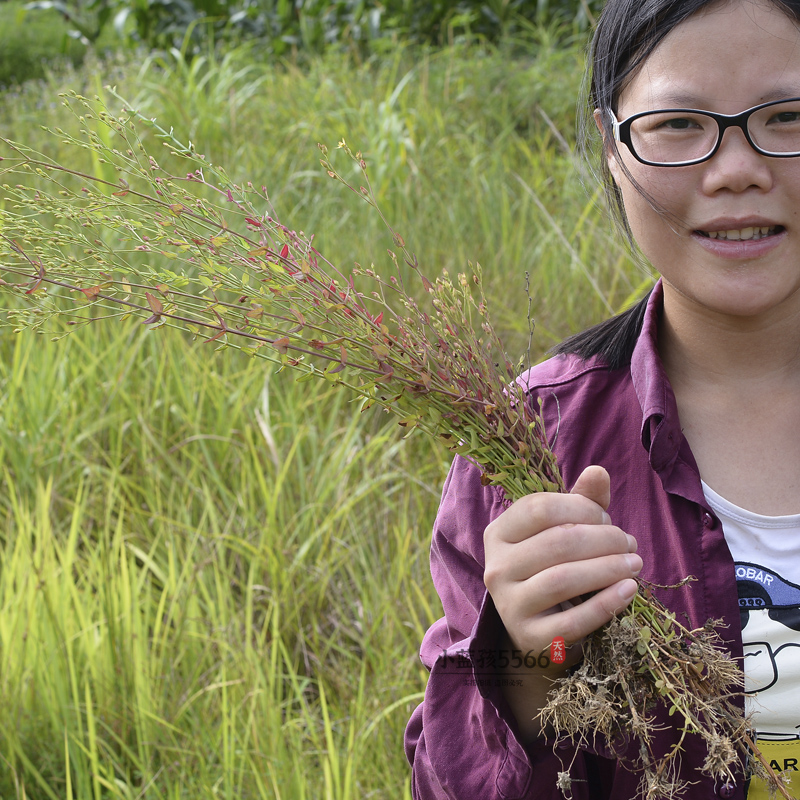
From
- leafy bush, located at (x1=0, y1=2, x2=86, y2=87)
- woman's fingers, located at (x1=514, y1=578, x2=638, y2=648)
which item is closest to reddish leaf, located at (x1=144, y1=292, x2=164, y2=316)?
woman's fingers, located at (x1=514, y1=578, x2=638, y2=648)

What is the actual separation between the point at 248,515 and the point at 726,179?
1.82 metres

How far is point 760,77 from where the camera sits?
107cm

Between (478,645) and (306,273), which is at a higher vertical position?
(306,273)

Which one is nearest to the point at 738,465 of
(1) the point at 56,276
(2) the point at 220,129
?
(1) the point at 56,276

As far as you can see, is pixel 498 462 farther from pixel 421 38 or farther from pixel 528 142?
pixel 421 38

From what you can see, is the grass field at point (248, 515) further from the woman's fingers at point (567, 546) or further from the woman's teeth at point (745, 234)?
the woman's teeth at point (745, 234)

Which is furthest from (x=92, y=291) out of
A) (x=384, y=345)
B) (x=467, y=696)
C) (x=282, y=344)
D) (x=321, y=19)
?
(x=321, y=19)

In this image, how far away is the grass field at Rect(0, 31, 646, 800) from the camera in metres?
2.00

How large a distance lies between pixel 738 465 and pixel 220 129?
12.9 ft

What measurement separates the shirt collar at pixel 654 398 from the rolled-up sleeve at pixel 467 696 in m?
0.24

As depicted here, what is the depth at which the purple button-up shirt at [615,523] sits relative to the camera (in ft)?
3.71

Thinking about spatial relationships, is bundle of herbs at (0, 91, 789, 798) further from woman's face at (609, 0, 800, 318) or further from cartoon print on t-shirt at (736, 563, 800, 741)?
woman's face at (609, 0, 800, 318)

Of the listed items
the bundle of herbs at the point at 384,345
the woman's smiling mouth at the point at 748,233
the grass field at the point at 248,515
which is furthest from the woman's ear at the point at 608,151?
the grass field at the point at 248,515

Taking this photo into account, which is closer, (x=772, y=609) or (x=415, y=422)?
(x=415, y=422)
